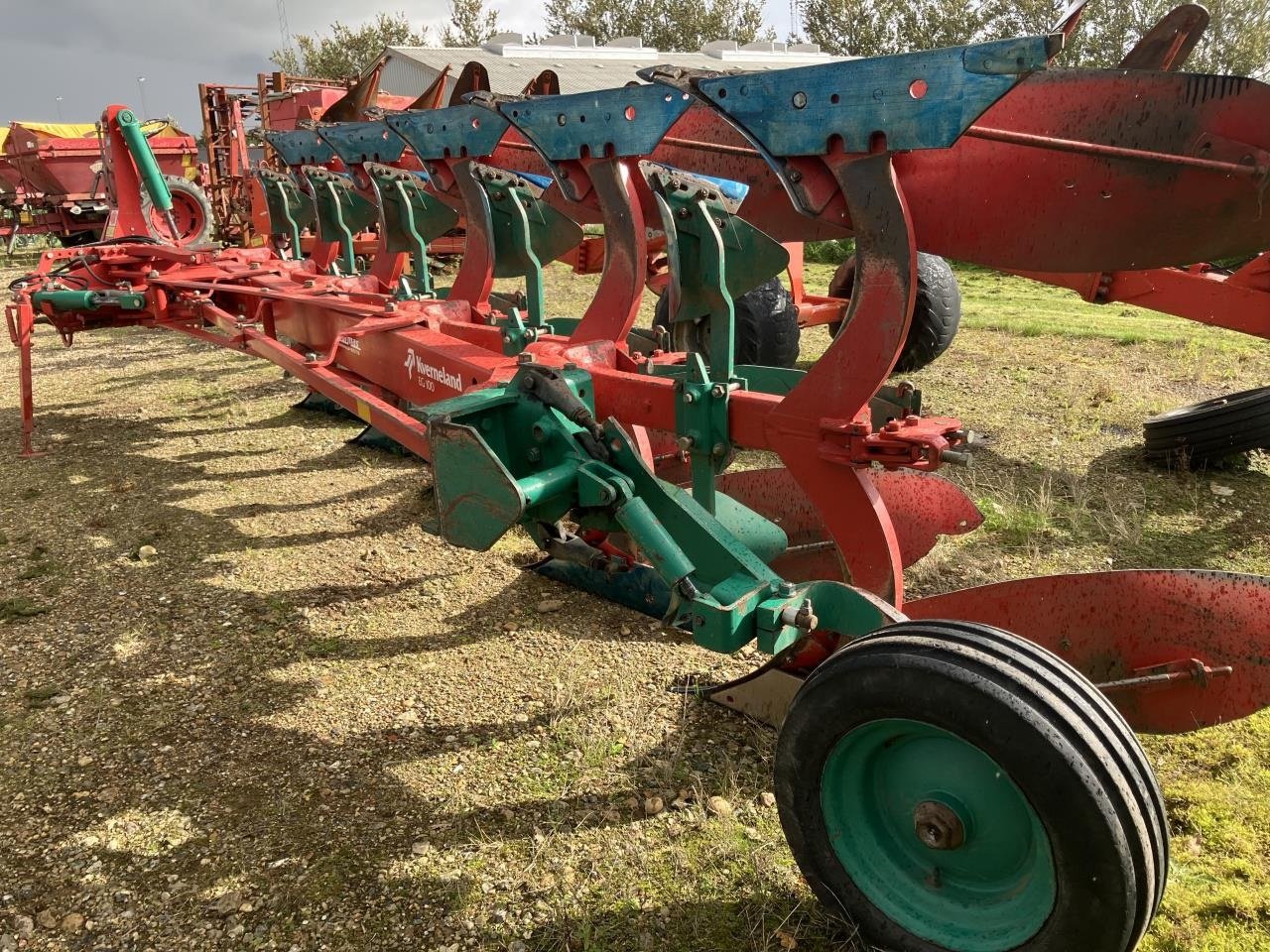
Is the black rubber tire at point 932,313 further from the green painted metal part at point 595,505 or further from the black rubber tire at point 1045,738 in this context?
the black rubber tire at point 1045,738

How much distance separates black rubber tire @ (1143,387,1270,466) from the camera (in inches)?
185

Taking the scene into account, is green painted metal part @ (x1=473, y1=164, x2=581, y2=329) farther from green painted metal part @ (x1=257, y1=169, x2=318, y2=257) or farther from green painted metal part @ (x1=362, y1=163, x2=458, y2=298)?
green painted metal part @ (x1=257, y1=169, x2=318, y2=257)

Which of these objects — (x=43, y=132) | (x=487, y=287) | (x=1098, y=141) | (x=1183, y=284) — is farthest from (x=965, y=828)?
(x=43, y=132)

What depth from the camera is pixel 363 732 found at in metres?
2.98

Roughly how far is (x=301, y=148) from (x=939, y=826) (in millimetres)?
5763

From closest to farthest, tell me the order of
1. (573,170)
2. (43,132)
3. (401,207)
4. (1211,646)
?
(1211,646) < (573,170) < (401,207) < (43,132)

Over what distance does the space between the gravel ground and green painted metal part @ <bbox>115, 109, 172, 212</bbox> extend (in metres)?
2.20

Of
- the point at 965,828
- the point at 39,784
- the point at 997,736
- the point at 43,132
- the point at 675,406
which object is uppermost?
the point at 43,132

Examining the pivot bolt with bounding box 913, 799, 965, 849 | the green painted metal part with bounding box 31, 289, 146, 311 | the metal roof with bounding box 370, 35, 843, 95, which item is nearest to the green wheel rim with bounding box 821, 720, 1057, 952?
the pivot bolt with bounding box 913, 799, 965, 849

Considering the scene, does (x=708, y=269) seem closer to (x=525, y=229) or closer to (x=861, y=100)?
(x=861, y=100)

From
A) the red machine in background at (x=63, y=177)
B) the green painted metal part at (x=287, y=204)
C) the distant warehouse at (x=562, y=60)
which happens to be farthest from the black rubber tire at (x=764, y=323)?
the distant warehouse at (x=562, y=60)

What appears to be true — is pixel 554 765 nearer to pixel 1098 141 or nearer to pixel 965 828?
pixel 965 828

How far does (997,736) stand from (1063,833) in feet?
0.63

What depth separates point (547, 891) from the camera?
230 cm
